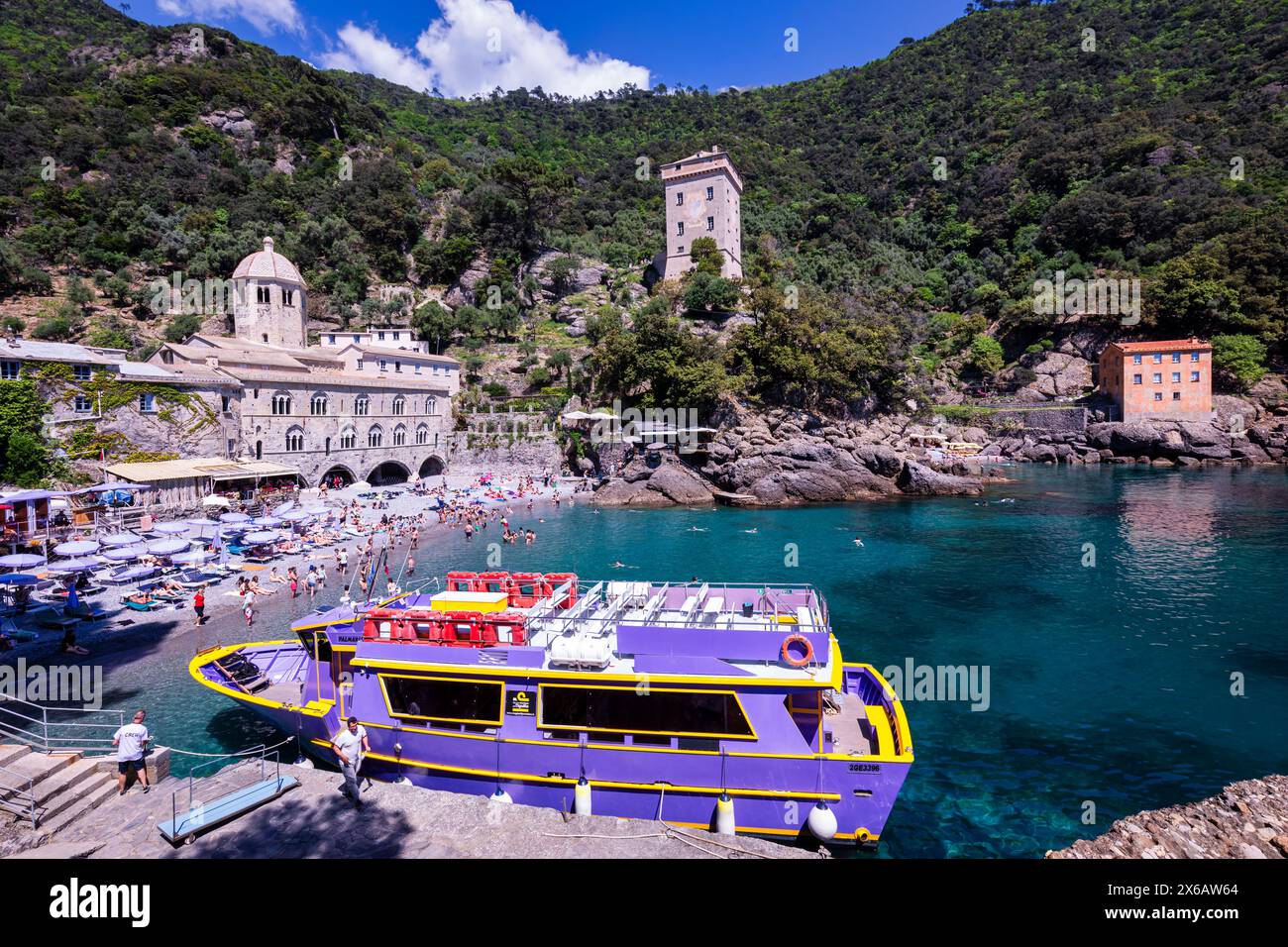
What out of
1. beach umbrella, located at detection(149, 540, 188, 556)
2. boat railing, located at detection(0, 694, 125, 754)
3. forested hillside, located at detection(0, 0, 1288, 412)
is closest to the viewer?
boat railing, located at detection(0, 694, 125, 754)

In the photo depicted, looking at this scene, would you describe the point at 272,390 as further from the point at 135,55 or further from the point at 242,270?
the point at 135,55

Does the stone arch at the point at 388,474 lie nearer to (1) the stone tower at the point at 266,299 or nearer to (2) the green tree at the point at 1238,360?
(1) the stone tower at the point at 266,299

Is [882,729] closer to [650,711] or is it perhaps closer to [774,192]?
[650,711]

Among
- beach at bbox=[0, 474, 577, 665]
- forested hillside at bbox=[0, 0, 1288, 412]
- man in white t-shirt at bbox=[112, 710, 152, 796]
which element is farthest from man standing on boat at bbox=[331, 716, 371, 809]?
forested hillside at bbox=[0, 0, 1288, 412]

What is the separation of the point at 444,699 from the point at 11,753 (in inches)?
263

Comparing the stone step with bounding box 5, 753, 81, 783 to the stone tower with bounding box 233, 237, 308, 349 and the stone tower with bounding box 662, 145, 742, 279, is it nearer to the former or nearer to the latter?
the stone tower with bounding box 233, 237, 308, 349

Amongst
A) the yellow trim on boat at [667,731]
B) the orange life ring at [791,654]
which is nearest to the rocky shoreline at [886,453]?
the orange life ring at [791,654]

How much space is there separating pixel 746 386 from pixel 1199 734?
1612 inches

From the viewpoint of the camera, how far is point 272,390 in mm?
40406

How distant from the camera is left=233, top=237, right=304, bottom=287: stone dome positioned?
5231 cm

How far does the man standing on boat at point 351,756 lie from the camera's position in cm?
878

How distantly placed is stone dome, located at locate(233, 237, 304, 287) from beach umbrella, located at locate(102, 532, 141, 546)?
117 ft
